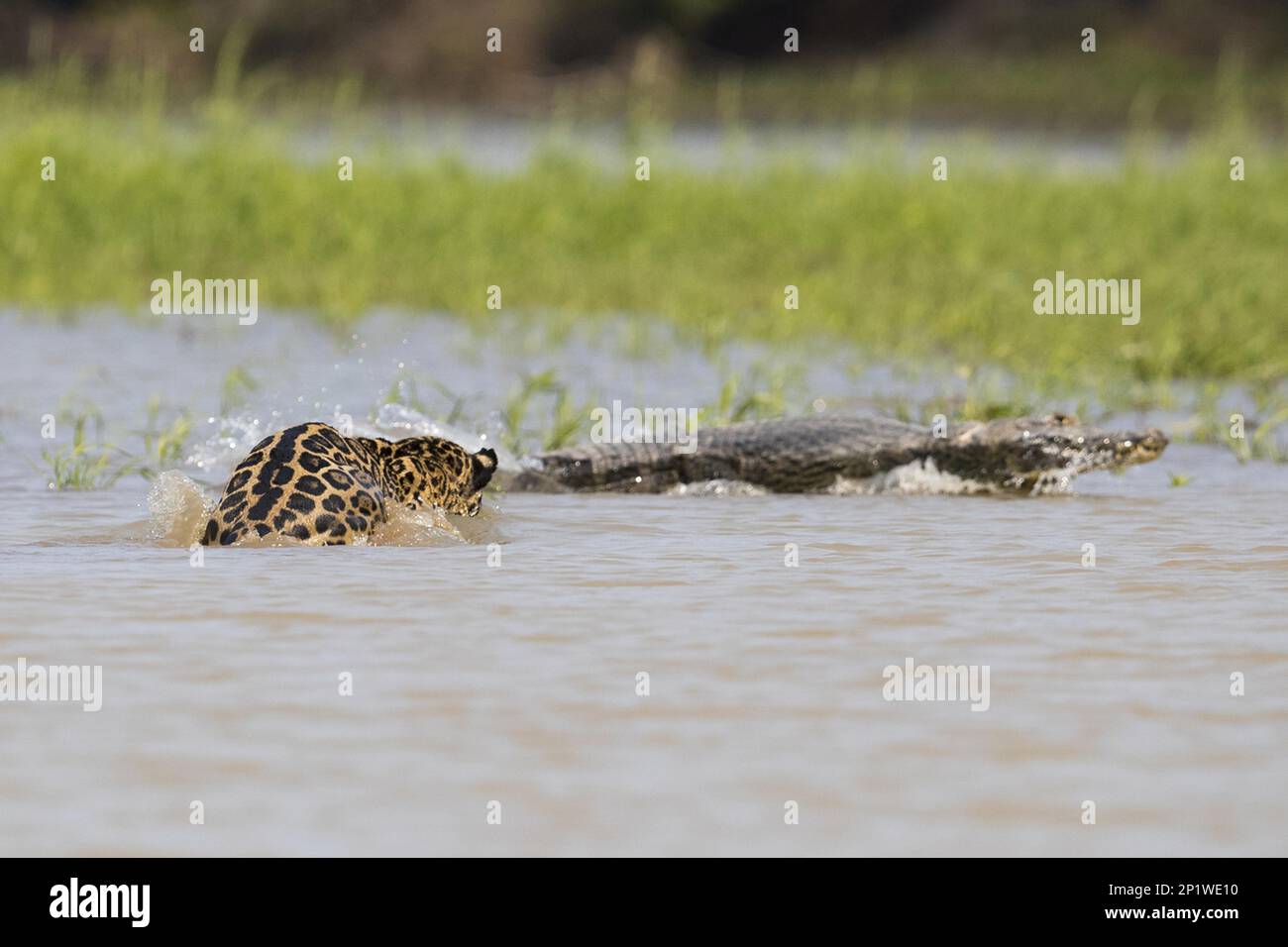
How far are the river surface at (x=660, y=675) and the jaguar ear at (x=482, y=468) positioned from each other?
0.12 m

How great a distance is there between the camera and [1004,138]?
33.8m

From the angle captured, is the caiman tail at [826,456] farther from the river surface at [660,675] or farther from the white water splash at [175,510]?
the white water splash at [175,510]

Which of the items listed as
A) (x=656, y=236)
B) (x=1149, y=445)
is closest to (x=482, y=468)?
(x=1149, y=445)

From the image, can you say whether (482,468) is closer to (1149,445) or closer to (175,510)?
(175,510)

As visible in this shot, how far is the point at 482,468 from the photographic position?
23.3 ft

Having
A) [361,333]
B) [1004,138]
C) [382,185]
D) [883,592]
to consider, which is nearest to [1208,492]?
[883,592]

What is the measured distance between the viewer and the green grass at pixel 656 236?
39.7ft

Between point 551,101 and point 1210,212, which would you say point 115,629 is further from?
point 551,101

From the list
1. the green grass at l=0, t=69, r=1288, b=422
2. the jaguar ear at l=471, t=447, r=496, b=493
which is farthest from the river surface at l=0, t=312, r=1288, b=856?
the green grass at l=0, t=69, r=1288, b=422

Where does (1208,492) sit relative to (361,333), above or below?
below

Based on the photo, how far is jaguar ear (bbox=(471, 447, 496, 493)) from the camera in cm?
710

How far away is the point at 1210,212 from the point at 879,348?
4898 mm

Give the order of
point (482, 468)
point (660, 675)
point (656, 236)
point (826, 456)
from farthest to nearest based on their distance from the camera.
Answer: point (656, 236) < point (826, 456) < point (482, 468) < point (660, 675)

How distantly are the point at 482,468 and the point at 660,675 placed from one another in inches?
96.0
